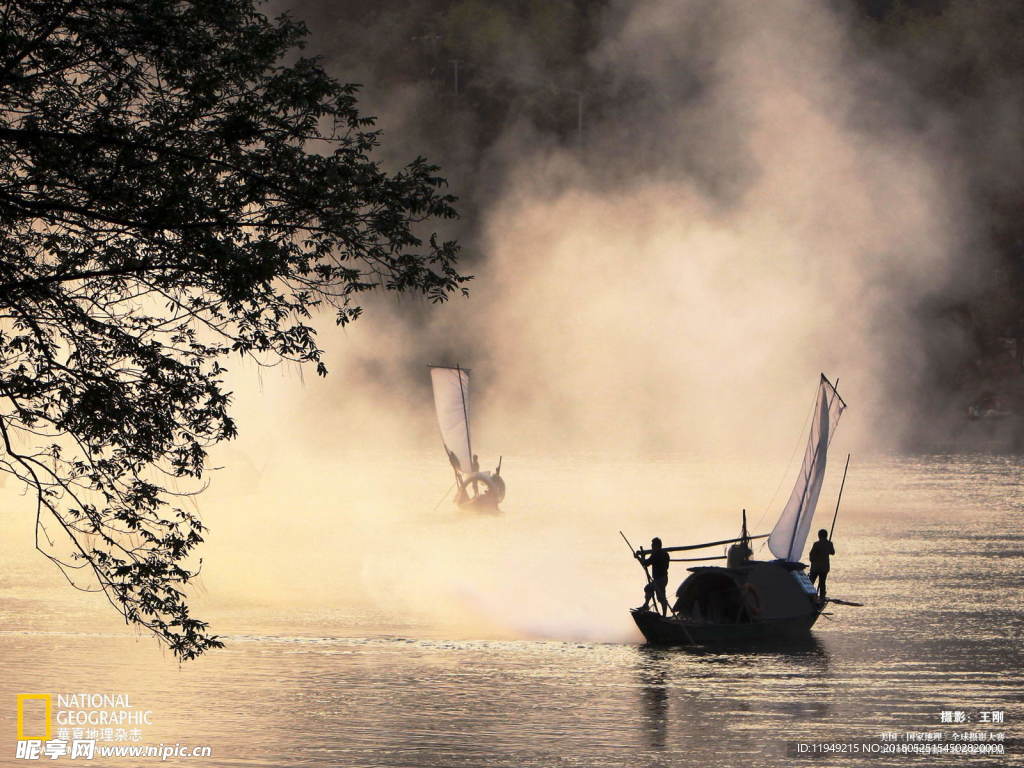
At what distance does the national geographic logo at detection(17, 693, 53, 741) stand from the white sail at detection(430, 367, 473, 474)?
7991 cm

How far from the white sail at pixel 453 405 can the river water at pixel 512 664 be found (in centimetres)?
2516

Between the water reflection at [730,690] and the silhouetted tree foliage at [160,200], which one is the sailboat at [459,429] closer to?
the water reflection at [730,690]

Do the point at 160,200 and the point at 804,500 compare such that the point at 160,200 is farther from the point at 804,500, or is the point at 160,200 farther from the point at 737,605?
the point at 804,500

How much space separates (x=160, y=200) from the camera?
80.6 feet

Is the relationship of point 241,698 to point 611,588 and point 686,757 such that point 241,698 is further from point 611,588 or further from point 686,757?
point 611,588

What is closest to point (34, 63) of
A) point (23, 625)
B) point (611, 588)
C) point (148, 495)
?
point (148, 495)

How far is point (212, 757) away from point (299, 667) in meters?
13.4

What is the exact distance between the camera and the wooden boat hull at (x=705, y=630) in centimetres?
5191

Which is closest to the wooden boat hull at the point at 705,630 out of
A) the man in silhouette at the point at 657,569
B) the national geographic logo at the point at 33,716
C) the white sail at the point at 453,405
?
the man in silhouette at the point at 657,569

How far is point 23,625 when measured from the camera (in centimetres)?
6016

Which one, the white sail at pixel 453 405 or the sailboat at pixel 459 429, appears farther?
the sailboat at pixel 459 429

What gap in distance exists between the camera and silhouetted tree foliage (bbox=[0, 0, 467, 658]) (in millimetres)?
24344

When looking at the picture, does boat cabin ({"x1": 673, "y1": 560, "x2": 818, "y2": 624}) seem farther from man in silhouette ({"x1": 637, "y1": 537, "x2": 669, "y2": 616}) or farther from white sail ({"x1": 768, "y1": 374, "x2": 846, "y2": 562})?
white sail ({"x1": 768, "y1": 374, "x2": 846, "y2": 562})

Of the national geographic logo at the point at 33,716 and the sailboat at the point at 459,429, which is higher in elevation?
the sailboat at the point at 459,429
